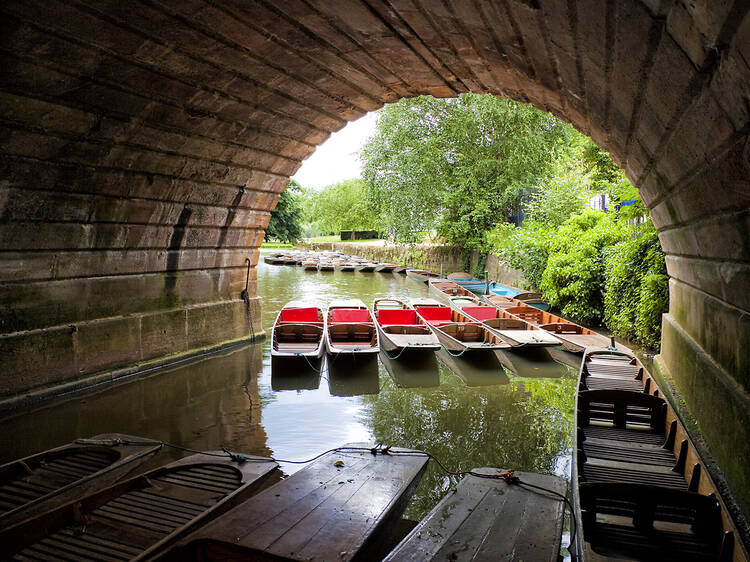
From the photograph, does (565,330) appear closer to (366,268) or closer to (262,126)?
(262,126)

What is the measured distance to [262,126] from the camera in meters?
6.86

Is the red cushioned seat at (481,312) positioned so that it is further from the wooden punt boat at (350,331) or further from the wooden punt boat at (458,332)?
the wooden punt boat at (350,331)

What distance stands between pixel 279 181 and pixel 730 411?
285 inches

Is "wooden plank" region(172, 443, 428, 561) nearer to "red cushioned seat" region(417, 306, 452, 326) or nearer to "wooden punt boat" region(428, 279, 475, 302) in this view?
"red cushioned seat" region(417, 306, 452, 326)

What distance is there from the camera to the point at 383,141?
73.4 ft

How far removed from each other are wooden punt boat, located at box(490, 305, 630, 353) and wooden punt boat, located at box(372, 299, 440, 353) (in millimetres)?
1930

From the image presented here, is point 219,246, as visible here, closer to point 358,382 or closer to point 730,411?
point 358,382

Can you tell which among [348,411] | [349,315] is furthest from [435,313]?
[348,411]

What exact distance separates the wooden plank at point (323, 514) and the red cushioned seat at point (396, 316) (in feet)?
22.1

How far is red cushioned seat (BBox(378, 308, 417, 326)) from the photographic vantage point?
1104 cm

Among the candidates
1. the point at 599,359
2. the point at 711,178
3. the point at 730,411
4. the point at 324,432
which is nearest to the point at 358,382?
the point at 324,432

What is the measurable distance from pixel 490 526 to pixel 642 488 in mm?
893

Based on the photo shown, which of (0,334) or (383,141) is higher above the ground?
(383,141)

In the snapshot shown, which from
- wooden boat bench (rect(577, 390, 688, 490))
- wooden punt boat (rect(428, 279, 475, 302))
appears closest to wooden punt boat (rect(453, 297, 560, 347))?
wooden punt boat (rect(428, 279, 475, 302))
